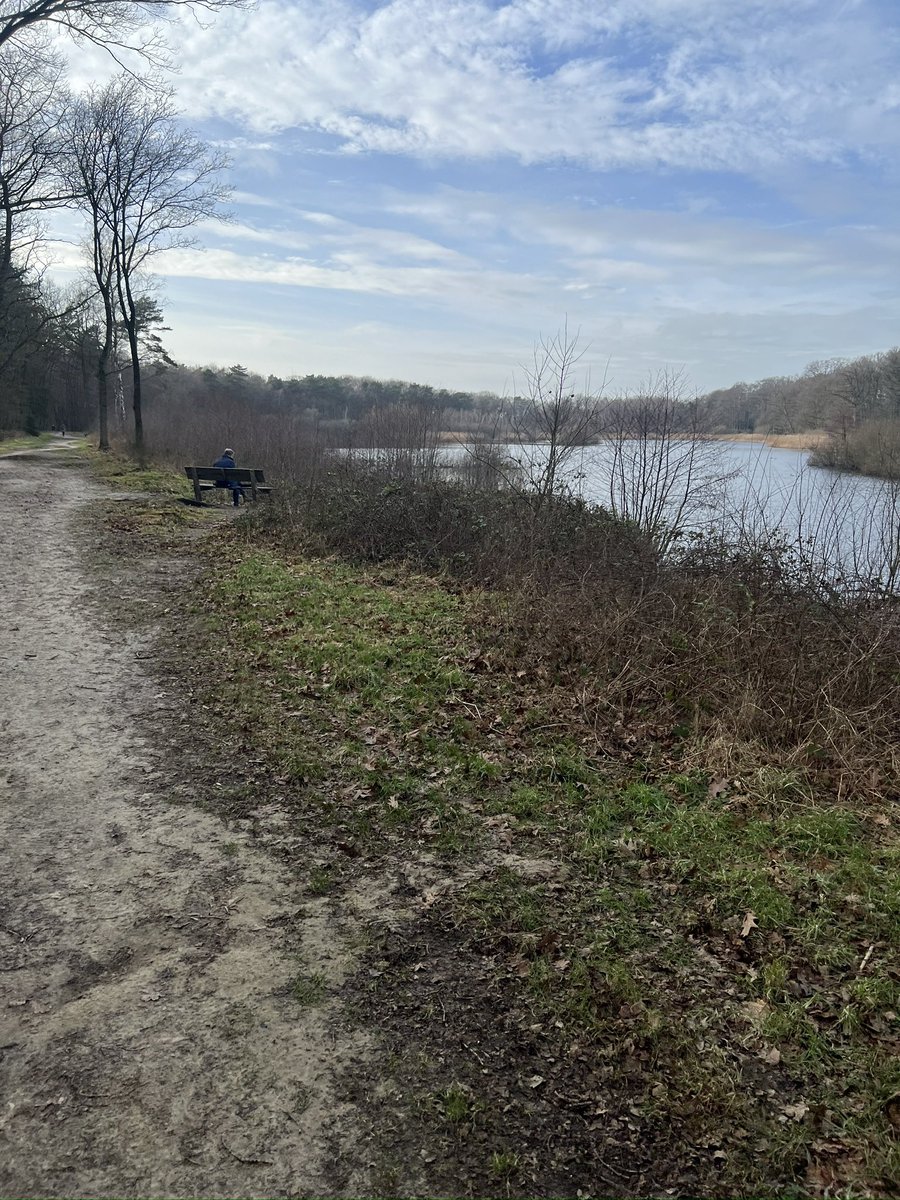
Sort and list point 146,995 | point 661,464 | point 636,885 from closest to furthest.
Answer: point 146,995, point 636,885, point 661,464

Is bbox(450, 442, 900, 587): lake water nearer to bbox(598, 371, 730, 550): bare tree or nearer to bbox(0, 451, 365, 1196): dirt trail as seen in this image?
bbox(598, 371, 730, 550): bare tree

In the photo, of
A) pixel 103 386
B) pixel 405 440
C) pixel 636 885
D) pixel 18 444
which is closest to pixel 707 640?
pixel 636 885

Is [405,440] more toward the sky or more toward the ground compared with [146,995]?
more toward the sky

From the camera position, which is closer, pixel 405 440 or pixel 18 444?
pixel 405 440

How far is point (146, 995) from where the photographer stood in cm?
313

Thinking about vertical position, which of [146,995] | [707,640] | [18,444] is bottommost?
[146,995]

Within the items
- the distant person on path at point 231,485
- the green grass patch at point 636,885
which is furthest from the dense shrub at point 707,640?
the distant person on path at point 231,485

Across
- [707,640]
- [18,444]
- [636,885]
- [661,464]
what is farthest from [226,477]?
[18,444]

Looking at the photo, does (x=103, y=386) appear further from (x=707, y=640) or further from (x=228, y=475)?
(x=707, y=640)

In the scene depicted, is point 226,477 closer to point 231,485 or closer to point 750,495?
point 231,485

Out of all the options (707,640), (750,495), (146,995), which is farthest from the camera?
(750,495)

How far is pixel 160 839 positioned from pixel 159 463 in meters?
26.0

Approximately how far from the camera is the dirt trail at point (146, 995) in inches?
96.8

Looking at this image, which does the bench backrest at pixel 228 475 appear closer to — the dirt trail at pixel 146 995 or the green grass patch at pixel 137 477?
the green grass patch at pixel 137 477
